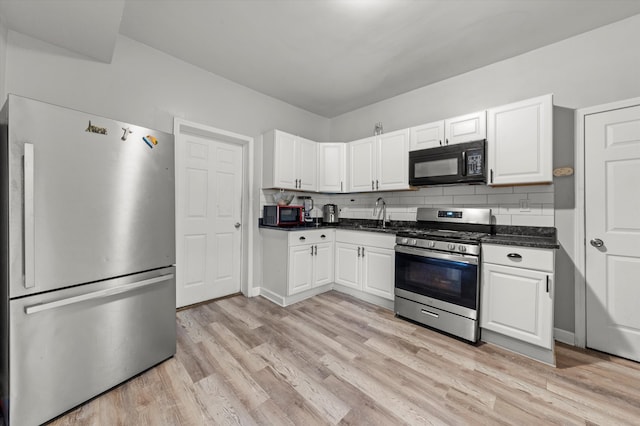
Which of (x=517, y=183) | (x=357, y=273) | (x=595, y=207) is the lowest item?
(x=357, y=273)

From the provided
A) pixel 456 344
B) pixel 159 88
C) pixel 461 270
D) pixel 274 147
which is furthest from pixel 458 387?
pixel 159 88

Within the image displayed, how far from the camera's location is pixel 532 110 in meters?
2.27

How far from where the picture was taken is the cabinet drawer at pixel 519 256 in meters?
1.97

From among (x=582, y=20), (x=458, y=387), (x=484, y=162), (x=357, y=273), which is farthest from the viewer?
(x=357, y=273)

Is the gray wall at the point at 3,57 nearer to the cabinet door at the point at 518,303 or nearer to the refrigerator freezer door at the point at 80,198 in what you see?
the refrigerator freezer door at the point at 80,198

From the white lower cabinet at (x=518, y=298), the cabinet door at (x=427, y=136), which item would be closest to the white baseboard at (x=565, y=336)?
the white lower cabinet at (x=518, y=298)

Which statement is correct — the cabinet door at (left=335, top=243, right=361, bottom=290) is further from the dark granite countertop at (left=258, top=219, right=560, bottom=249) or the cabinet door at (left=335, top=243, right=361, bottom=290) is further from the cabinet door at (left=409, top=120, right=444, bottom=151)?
the cabinet door at (left=409, top=120, right=444, bottom=151)

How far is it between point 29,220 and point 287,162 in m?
2.49

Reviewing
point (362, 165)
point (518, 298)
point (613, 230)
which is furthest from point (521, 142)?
point (362, 165)

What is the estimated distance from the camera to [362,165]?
3.61 metres

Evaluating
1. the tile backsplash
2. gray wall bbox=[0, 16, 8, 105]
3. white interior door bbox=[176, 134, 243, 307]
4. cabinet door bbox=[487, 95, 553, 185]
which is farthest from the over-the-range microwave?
gray wall bbox=[0, 16, 8, 105]

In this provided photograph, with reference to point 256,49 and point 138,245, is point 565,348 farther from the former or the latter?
point 256,49

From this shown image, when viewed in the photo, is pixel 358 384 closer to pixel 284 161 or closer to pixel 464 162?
pixel 464 162

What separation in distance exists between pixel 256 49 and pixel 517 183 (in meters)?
2.89
